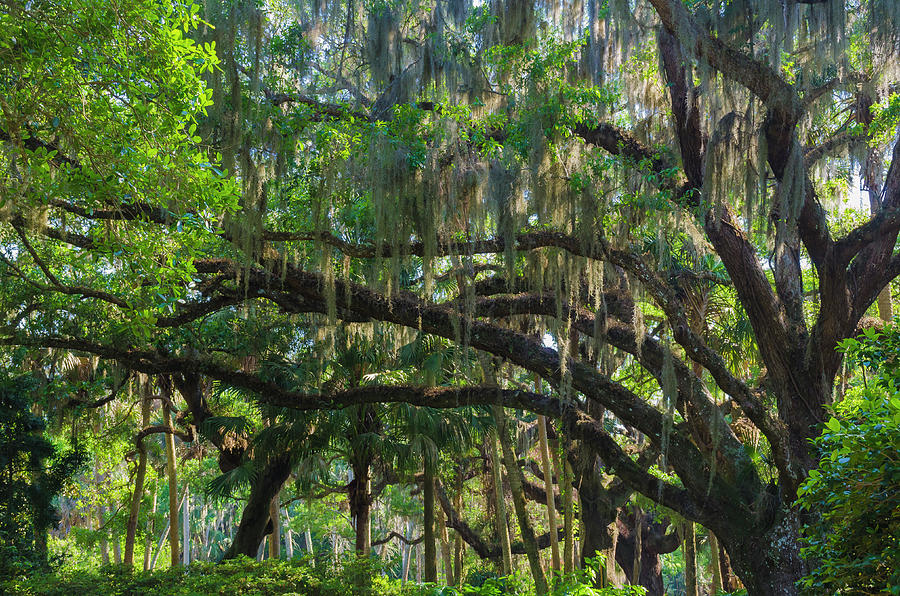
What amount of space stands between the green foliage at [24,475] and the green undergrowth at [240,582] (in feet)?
2.34

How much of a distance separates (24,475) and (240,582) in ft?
13.1

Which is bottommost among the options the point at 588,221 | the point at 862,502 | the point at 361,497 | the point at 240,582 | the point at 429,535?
the point at 240,582

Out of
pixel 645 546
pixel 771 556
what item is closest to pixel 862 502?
pixel 771 556

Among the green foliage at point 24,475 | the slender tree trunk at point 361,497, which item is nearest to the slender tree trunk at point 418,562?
the slender tree trunk at point 361,497

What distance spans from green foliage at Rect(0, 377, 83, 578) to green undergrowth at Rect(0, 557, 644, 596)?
2.34 ft

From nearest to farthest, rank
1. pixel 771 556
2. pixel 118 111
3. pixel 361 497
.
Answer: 1. pixel 118 111
2. pixel 771 556
3. pixel 361 497

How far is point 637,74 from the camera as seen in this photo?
28.3ft

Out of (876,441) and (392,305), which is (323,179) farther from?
(876,441)

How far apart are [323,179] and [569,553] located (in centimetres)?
696

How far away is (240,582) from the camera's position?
285 inches

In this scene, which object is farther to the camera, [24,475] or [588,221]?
[24,475]

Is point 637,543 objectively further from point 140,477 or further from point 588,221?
point 140,477

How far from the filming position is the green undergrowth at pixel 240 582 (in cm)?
705

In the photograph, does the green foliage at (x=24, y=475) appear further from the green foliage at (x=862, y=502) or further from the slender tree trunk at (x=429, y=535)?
the green foliage at (x=862, y=502)
